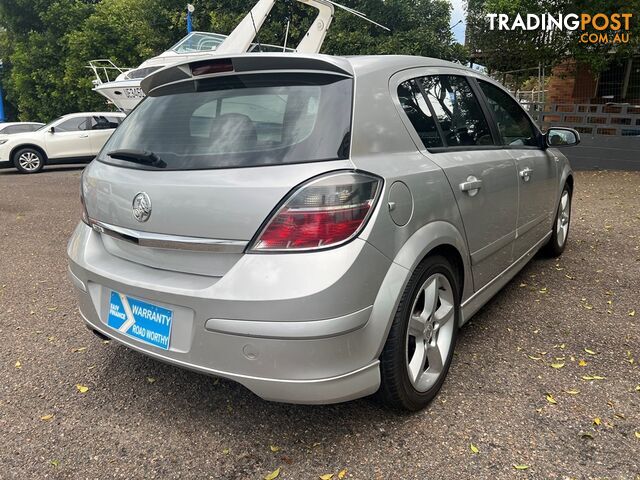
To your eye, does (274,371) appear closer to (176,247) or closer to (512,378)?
(176,247)

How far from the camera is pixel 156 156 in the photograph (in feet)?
7.66

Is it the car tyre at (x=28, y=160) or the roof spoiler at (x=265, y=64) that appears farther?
the car tyre at (x=28, y=160)

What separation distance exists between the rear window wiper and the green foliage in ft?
51.5

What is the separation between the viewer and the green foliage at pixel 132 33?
689 inches

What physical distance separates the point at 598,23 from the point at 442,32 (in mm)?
7076

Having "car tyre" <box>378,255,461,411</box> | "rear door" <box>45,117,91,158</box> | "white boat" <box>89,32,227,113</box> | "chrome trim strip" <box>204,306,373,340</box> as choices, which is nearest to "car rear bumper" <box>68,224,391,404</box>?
"chrome trim strip" <box>204,306,373,340</box>

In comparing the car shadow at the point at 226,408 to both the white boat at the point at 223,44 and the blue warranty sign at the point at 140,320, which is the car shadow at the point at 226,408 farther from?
the white boat at the point at 223,44

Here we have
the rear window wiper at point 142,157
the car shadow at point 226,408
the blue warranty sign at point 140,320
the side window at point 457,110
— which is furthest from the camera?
the side window at point 457,110

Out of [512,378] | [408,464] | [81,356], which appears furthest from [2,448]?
[512,378]

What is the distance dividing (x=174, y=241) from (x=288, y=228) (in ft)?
1.66

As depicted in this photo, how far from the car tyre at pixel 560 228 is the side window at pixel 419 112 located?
8.15ft

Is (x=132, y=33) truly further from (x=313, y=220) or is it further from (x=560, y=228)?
(x=313, y=220)

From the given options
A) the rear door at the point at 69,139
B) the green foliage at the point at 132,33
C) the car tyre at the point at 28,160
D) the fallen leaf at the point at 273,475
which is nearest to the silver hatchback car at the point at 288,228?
the fallen leaf at the point at 273,475

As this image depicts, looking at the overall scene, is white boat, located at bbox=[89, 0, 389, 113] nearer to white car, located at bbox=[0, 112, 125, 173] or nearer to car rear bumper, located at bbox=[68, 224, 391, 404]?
white car, located at bbox=[0, 112, 125, 173]
